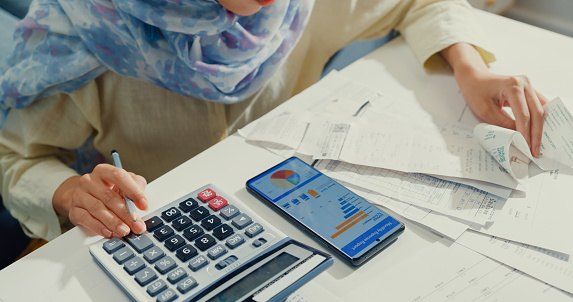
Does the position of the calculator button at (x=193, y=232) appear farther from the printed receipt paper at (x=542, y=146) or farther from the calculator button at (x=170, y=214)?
the printed receipt paper at (x=542, y=146)

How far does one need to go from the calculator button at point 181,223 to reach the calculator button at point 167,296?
78 millimetres

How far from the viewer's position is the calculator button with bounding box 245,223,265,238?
0.47 metres

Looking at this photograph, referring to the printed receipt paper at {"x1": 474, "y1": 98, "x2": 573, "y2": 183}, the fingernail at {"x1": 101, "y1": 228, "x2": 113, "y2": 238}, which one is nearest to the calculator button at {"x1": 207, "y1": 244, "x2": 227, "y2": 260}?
the fingernail at {"x1": 101, "y1": 228, "x2": 113, "y2": 238}

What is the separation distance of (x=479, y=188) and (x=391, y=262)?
16cm

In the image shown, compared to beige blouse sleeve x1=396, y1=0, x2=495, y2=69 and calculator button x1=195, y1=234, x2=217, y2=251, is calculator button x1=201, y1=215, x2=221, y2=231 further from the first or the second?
beige blouse sleeve x1=396, y1=0, x2=495, y2=69

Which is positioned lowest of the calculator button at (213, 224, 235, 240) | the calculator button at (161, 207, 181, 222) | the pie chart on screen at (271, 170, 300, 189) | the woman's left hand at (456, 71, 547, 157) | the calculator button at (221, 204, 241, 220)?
the pie chart on screen at (271, 170, 300, 189)

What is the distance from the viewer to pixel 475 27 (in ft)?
2.78

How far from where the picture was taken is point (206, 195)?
518 mm

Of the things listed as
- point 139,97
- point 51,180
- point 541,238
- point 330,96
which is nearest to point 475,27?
point 330,96

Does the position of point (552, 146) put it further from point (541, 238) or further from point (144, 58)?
point (144, 58)

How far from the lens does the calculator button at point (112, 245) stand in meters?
0.46

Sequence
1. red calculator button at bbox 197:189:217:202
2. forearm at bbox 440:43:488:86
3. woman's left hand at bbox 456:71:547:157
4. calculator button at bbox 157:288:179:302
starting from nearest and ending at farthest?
calculator button at bbox 157:288:179:302 < red calculator button at bbox 197:189:217:202 < woman's left hand at bbox 456:71:547:157 < forearm at bbox 440:43:488:86

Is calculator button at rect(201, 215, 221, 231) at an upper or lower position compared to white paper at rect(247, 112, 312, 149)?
upper

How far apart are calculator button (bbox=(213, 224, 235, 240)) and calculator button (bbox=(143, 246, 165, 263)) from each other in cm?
5
